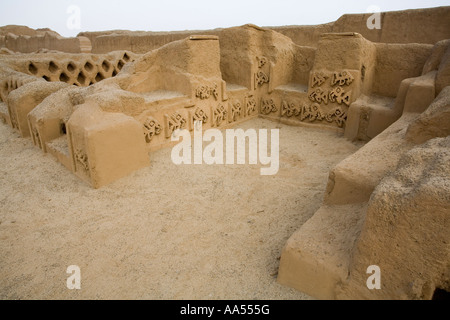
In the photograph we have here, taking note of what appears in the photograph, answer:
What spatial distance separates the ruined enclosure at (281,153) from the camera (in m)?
1.55

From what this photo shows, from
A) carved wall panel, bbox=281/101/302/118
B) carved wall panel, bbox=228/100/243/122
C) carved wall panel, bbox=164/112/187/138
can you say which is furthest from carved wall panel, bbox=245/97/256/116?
carved wall panel, bbox=164/112/187/138

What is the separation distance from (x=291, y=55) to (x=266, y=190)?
3622 mm

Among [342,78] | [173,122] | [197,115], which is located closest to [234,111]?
[197,115]

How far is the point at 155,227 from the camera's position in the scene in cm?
257

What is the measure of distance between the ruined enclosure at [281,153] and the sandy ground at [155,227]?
0.02 m

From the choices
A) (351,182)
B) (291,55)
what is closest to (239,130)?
(291,55)

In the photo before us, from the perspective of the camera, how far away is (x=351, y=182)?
2.06 metres

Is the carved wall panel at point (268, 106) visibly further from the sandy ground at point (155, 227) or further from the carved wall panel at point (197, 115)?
the sandy ground at point (155, 227)

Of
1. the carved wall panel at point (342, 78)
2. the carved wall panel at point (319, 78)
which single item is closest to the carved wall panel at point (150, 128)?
the carved wall panel at point (319, 78)

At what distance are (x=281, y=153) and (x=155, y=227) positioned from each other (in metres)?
2.22

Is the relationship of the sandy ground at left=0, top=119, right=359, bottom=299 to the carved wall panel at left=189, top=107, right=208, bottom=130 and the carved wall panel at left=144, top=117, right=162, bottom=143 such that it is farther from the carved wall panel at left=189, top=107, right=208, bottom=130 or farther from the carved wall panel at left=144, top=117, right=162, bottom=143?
the carved wall panel at left=189, top=107, right=208, bottom=130

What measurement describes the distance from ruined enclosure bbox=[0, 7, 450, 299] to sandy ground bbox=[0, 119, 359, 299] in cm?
2
